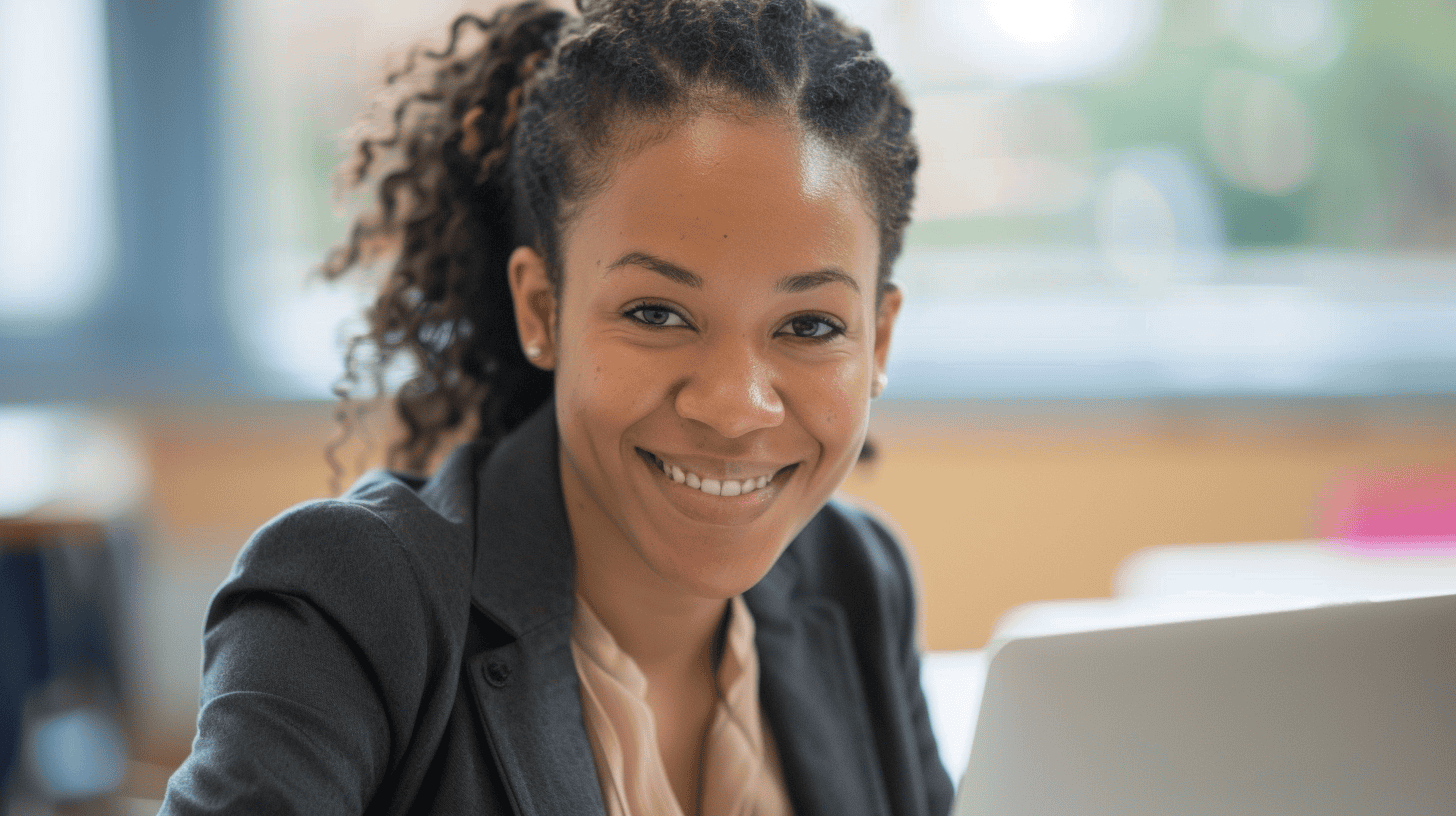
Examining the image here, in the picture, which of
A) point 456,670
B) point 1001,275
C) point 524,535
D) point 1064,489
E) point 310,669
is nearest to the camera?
point 310,669

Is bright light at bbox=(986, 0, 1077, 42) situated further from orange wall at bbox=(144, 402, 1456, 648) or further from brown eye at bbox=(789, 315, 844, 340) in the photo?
brown eye at bbox=(789, 315, 844, 340)

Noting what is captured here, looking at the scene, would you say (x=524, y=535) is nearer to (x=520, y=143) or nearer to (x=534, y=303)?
(x=534, y=303)

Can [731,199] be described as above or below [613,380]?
above

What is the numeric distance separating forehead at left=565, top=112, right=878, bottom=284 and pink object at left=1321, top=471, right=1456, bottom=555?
1.56 meters

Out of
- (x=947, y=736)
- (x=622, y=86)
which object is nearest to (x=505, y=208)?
(x=622, y=86)

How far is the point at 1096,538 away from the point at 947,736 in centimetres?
194

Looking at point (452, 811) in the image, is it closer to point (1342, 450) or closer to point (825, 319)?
point (825, 319)

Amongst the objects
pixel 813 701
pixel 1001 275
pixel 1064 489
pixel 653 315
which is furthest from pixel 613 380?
pixel 1001 275

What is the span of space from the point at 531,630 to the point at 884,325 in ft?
1.46

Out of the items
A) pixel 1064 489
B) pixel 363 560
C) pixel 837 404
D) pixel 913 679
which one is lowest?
pixel 1064 489

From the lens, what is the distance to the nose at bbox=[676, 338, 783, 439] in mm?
1023

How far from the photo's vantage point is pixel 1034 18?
3441mm

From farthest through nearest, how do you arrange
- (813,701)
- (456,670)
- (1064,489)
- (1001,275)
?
(1001,275) → (1064,489) → (813,701) → (456,670)

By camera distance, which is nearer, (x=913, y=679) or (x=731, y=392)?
(x=731, y=392)
